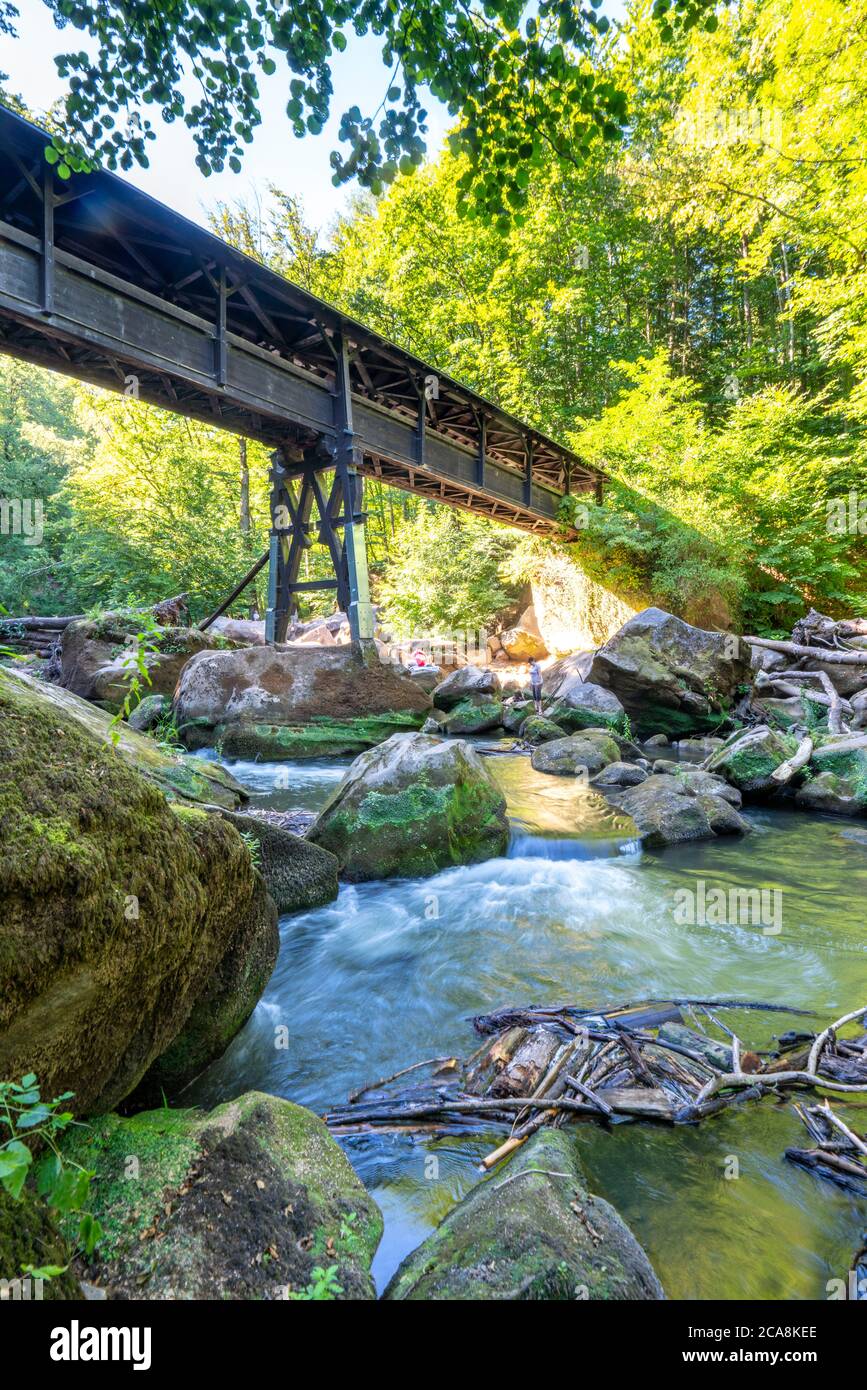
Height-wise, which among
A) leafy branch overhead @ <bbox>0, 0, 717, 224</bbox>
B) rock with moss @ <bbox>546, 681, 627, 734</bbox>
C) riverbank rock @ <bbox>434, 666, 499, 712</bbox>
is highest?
leafy branch overhead @ <bbox>0, 0, 717, 224</bbox>

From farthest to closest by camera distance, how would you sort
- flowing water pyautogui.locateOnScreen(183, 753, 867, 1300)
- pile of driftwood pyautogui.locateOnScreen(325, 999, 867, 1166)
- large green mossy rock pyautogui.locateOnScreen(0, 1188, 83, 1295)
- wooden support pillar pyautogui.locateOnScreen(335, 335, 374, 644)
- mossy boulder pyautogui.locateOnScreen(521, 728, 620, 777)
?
wooden support pillar pyautogui.locateOnScreen(335, 335, 374, 644) < mossy boulder pyautogui.locateOnScreen(521, 728, 620, 777) < pile of driftwood pyautogui.locateOnScreen(325, 999, 867, 1166) < flowing water pyautogui.locateOnScreen(183, 753, 867, 1300) < large green mossy rock pyautogui.locateOnScreen(0, 1188, 83, 1295)

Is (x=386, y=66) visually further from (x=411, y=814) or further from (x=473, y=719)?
(x=473, y=719)

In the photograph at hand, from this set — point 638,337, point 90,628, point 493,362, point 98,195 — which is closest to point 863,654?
point 98,195

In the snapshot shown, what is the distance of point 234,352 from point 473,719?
8.91 meters

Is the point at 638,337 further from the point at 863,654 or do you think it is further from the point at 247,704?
the point at 247,704

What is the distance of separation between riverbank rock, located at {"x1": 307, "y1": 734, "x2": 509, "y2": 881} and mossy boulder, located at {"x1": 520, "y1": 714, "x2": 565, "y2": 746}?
592 centimetres

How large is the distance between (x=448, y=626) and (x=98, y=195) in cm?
1560

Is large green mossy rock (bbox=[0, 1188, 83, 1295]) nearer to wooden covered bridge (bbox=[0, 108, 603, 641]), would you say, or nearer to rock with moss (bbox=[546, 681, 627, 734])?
wooden covered bridge (bbox=[0, 108, 603, 641])

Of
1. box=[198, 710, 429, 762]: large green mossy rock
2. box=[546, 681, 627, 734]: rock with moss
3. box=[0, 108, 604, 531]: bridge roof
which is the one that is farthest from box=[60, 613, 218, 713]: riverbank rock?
box=[546, 681, 627, 734]: rock with moss

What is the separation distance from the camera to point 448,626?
71.1 ft

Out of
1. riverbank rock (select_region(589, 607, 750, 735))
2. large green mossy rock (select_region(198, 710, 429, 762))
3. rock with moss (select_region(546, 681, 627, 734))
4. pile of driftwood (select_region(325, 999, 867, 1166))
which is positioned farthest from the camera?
rock with moss (select_region(546, 681, 627, 734))

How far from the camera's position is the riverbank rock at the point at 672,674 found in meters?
11.6

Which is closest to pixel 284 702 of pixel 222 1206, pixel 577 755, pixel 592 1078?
pixel 577 755

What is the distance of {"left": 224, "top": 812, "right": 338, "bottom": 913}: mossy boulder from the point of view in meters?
4.52
